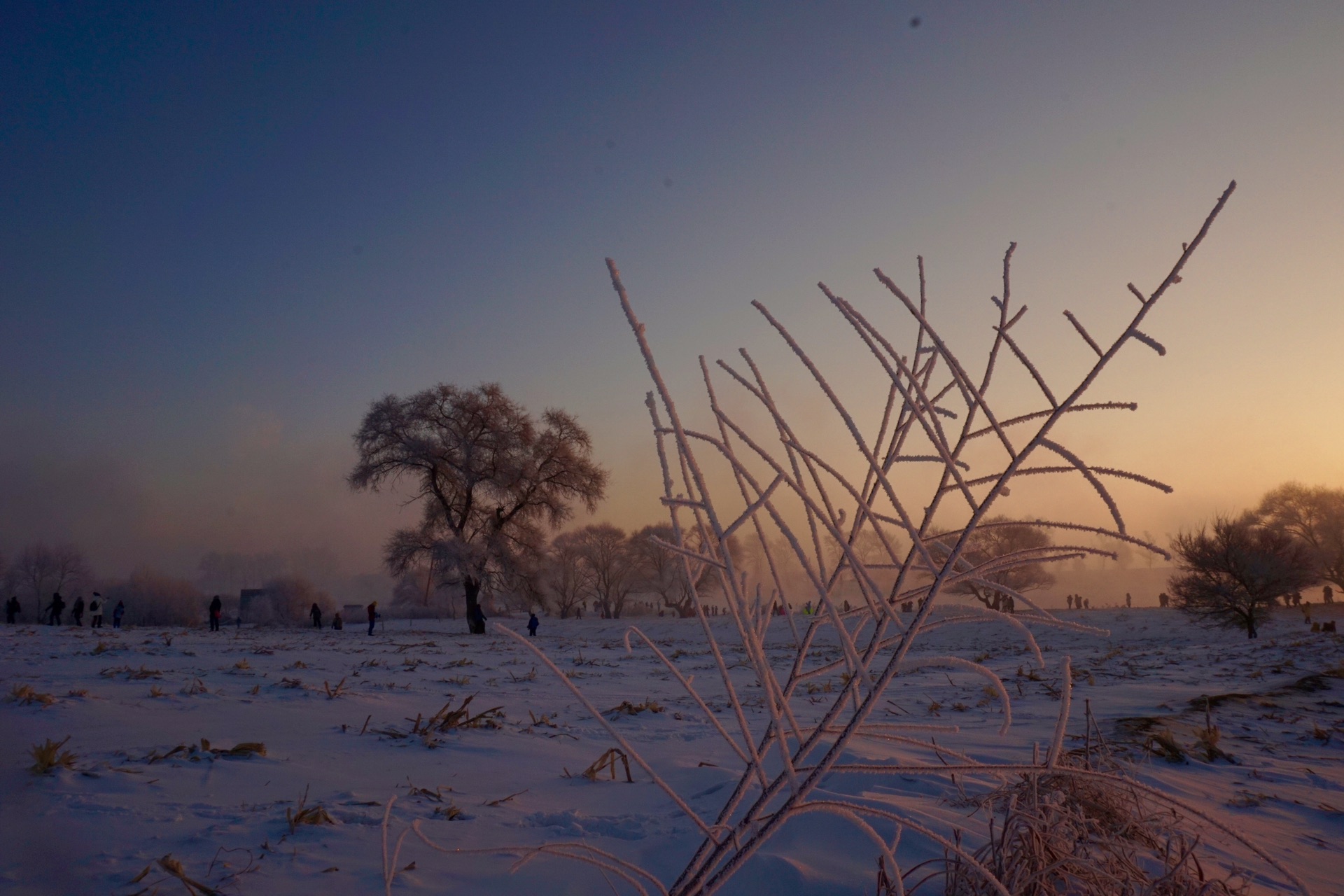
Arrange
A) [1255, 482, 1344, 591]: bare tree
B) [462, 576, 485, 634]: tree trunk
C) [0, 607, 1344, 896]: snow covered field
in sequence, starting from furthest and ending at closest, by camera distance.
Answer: [1255, 482, 1344, 591]: bare tree
[462, 576, 485, 634]: tree trunk
[0, 607, 1344, 896]: snow covered field

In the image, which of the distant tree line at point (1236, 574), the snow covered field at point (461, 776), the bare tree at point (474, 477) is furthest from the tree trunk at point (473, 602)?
the distant tree line at point (1236, 574)

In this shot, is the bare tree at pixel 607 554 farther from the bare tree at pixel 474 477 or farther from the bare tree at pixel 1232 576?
the bare tree at pixel 1232 576

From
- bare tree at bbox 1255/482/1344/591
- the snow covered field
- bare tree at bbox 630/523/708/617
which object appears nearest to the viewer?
the snow covered field

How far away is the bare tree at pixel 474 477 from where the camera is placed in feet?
78.6

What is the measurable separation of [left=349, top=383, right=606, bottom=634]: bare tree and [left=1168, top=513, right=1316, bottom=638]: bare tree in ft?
62.1

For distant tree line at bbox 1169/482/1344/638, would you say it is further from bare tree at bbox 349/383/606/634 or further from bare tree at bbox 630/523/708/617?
bare tree at bbox 630/523/708/617

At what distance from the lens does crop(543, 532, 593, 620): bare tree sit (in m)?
53.7

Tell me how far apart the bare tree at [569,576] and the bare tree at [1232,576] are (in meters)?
40.5

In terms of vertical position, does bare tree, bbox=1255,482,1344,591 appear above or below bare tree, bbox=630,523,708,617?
above

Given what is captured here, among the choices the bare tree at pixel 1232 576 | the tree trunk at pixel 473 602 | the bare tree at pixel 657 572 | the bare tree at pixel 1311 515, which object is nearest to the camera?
the bare tree at pixel 1232 576

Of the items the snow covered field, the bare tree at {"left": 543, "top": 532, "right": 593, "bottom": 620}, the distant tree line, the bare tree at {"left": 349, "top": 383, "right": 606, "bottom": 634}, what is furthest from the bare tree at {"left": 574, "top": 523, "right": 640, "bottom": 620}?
the snow covered field

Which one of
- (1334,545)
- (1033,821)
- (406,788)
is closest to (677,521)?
(1033,821)

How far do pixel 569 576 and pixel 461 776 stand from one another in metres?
56.4

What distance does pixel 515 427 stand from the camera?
25.7m
